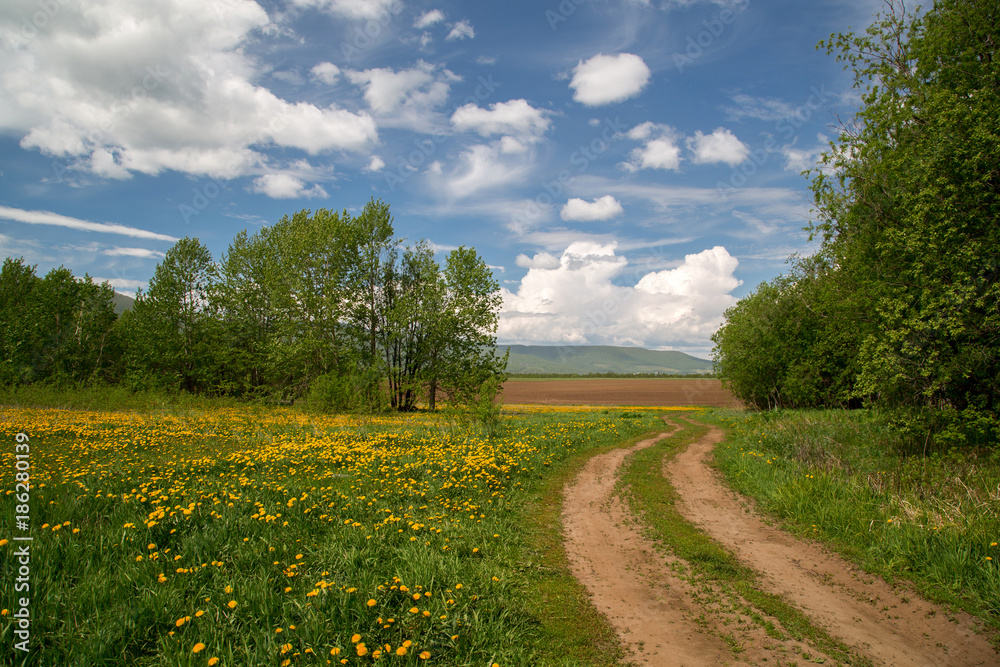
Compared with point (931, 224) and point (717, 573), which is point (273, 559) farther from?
point (931, 224)

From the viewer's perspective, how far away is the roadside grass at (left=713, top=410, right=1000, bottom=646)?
20.4ft

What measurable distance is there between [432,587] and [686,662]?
2852 millimetres

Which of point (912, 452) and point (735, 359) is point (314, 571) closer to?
point (912, 452)

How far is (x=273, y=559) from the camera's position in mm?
6008

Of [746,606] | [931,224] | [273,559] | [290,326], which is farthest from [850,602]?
[290,326]

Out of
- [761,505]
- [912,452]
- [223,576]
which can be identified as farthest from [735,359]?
[223,576]

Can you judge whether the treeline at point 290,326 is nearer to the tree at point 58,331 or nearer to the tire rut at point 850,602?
the tree at point 58,331

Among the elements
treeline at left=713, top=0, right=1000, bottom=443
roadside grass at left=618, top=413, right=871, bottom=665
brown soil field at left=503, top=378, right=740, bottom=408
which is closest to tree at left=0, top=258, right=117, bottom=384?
brown soil field at left=503, top=378, right=740, bottom=408

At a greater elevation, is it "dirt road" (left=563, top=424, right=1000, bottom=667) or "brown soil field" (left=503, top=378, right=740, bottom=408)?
"dirt road" (left=563, top=424, right=1000, bottom=667)

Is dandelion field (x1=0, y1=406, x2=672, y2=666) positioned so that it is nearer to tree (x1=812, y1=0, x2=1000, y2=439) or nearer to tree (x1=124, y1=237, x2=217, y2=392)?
tree (x1=812, y1=0, x2=1000, y2=439)

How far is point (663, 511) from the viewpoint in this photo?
9.32 meters

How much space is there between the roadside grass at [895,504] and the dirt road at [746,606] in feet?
1.74

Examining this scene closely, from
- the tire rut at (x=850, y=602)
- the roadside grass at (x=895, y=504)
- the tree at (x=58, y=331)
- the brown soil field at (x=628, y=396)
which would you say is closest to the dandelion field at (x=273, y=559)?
the tire rut at (x=850, y=602)

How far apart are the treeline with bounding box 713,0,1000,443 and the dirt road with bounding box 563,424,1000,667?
23.6 feet
